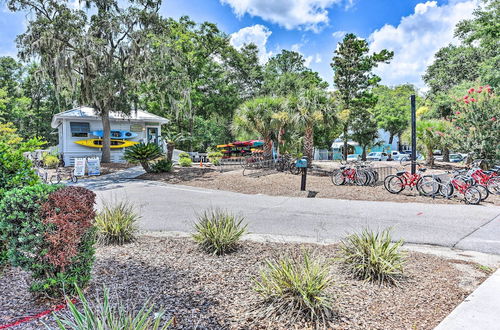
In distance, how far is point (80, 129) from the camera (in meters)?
22.6

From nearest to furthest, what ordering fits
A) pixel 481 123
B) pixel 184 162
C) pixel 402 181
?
pixel 402 181
pixel 481 123
pixel 184 162

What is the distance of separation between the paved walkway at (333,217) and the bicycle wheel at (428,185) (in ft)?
3.65

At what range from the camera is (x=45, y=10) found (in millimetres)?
17859

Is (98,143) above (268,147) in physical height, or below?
above

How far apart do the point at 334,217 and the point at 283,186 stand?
492cm

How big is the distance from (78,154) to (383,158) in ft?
104

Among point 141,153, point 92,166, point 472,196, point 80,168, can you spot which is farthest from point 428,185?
point 80,168

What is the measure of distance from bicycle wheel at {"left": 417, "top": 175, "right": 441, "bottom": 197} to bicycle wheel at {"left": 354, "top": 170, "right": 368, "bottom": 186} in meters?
2.15

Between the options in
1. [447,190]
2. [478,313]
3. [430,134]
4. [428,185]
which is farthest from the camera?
[430,134]

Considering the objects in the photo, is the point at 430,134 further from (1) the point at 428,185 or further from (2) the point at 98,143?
(2) the point at 98,143

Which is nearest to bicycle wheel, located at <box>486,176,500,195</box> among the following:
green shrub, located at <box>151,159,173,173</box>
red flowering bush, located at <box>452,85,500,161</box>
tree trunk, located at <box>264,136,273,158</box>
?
red flowering bush, located at <box>452,85,500,161</box>

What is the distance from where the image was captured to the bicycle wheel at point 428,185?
31.4 ft

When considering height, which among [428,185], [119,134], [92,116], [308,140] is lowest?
[428,185]

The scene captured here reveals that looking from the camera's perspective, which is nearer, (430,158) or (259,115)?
(259,115)
